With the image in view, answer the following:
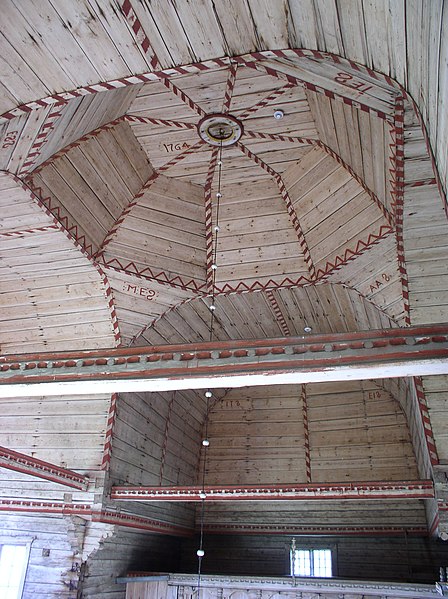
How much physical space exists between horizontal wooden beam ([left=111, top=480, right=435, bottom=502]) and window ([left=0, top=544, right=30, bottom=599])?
7.21 ft

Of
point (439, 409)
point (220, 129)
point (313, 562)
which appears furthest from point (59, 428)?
point (313, 562)

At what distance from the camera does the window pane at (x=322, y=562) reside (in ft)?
45.2

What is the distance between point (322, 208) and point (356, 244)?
3.23 feet

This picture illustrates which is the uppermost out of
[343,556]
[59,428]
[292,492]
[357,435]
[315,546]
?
[357,435]

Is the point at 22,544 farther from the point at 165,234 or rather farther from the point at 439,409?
the point at 439,409

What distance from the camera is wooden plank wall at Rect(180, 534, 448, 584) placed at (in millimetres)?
12992

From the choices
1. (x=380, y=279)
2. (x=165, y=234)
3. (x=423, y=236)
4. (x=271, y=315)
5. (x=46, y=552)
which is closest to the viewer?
(x=423, y=236)

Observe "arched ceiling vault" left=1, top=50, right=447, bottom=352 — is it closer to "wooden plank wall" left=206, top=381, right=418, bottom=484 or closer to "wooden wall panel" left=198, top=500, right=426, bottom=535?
"wooden plank wall" left=206, top=381, right=418, bottom=484

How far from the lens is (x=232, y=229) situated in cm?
1065

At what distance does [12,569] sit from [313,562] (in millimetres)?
7649

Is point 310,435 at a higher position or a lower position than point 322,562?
higher

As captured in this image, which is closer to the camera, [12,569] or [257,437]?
[12,569]

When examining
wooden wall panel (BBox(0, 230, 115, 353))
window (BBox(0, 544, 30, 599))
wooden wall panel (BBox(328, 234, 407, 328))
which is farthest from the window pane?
wooden wall panel (BBox(0, 230, 115, 353))

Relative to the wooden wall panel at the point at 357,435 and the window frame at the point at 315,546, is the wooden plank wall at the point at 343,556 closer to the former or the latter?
the window frame at the point at 315,546
